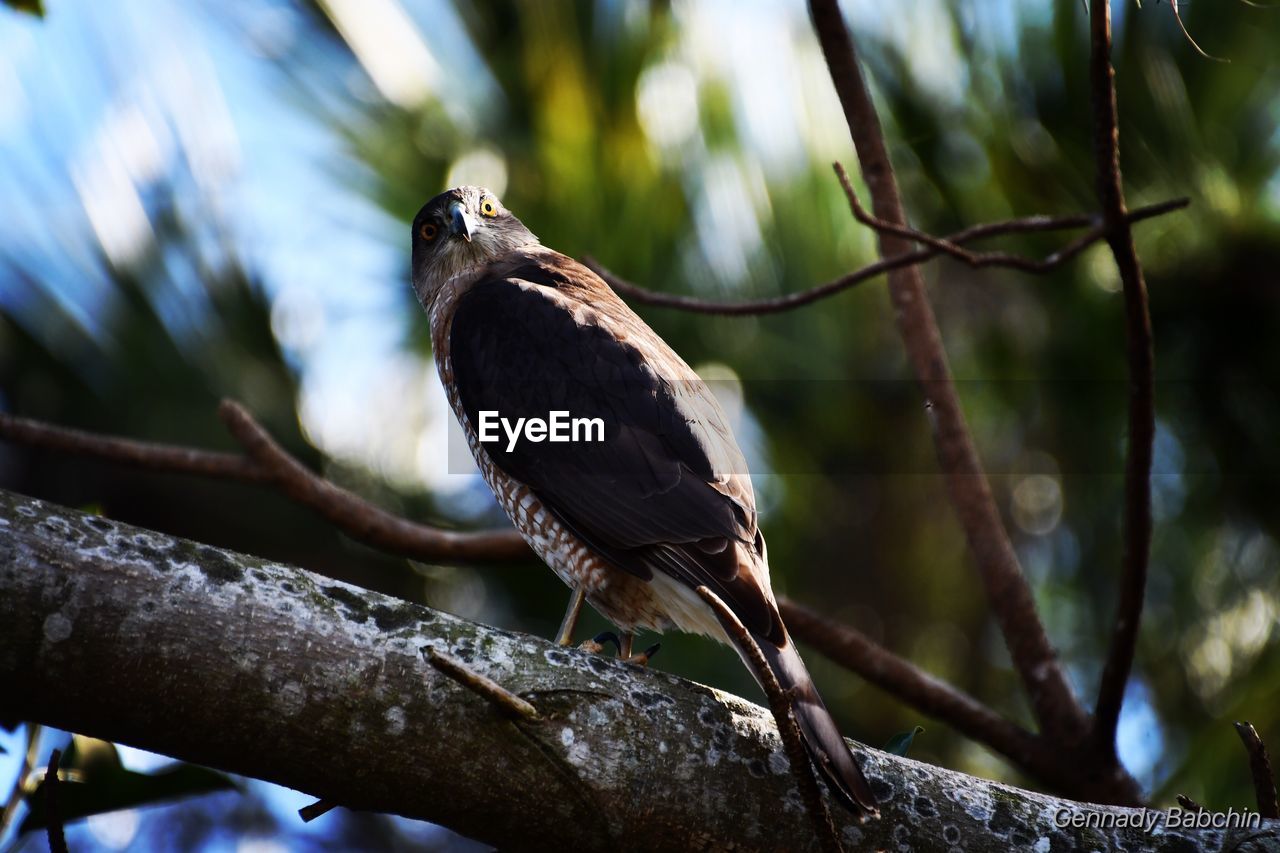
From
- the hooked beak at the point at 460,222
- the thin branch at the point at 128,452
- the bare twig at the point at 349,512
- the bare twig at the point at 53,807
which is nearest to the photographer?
the bare twig at the point at 53,807

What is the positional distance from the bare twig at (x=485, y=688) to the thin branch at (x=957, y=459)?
1962mm

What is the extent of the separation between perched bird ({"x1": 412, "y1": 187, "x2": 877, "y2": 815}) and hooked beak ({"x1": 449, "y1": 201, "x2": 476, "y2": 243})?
0.29 m

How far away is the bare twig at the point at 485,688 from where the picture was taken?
167 centimetres

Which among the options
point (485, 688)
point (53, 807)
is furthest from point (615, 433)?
point (53, 807)

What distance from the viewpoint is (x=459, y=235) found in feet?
12.2

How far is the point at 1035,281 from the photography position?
5352 millimetres

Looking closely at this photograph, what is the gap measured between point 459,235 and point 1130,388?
2.01 m

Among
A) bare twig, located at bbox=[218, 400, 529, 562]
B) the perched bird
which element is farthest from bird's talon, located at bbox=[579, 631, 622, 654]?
bare twig, located at bbox=[218, 400, 529, 562]

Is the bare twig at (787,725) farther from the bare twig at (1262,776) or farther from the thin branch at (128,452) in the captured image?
the thin branch at (128,452)

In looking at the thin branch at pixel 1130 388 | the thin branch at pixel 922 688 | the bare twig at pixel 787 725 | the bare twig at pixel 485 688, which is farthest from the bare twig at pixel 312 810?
the thin branch at pixel 1130 388

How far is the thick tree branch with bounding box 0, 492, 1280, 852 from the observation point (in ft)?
5.54

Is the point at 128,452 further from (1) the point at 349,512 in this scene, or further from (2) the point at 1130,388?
(2) the point at 1130,388

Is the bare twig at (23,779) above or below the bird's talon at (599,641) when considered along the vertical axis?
below

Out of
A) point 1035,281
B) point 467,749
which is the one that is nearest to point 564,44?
point 1035,281
